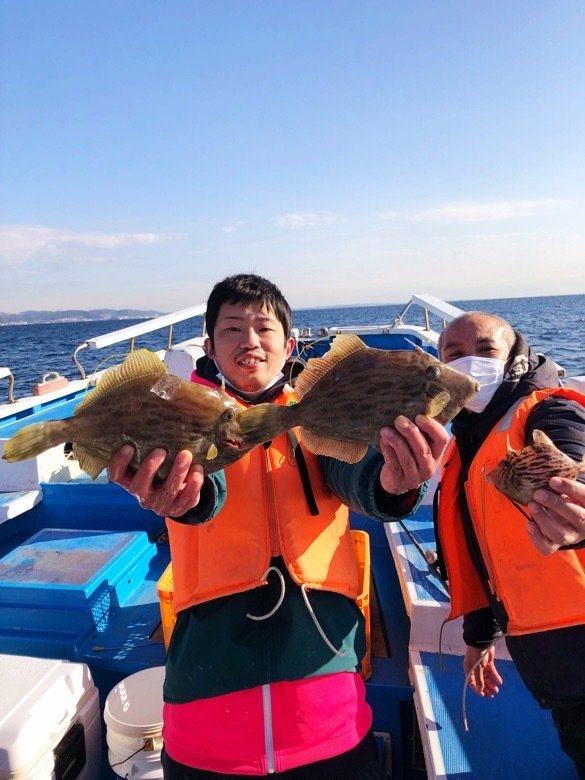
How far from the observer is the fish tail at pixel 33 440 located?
1947 millimetres

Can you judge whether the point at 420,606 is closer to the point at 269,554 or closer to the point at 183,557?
the point at 269,554

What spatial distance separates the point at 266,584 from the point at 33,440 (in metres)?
1.20

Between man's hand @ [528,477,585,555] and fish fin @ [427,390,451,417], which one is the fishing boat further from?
man's hand @ [528,477,585,555]

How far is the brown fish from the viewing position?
205 centimetres

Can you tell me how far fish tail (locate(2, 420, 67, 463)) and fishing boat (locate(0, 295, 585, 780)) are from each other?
92 millimetres

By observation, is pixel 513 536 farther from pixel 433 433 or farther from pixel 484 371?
pixel 433 433

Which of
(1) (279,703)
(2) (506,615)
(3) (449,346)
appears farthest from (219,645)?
(3) (449,346)

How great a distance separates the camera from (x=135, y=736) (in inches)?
119

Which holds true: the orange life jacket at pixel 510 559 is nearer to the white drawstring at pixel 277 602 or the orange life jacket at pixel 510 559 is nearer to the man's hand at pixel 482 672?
the man's hand at pixel 482 672

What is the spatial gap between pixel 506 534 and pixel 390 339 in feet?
29.2

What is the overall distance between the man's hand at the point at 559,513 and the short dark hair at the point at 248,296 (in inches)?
60.2

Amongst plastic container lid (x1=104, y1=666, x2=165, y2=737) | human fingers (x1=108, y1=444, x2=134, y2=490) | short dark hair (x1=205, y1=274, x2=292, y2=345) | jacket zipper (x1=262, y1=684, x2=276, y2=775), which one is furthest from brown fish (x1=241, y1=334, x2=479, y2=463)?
plastic container lid (x1=104, y1=666, x2=165, y2=737)

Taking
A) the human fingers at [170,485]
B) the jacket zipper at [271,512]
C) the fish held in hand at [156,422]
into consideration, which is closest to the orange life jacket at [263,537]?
the jacket zipper at [271,512]

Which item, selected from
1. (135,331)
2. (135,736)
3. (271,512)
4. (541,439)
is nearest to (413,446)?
(541,439)
